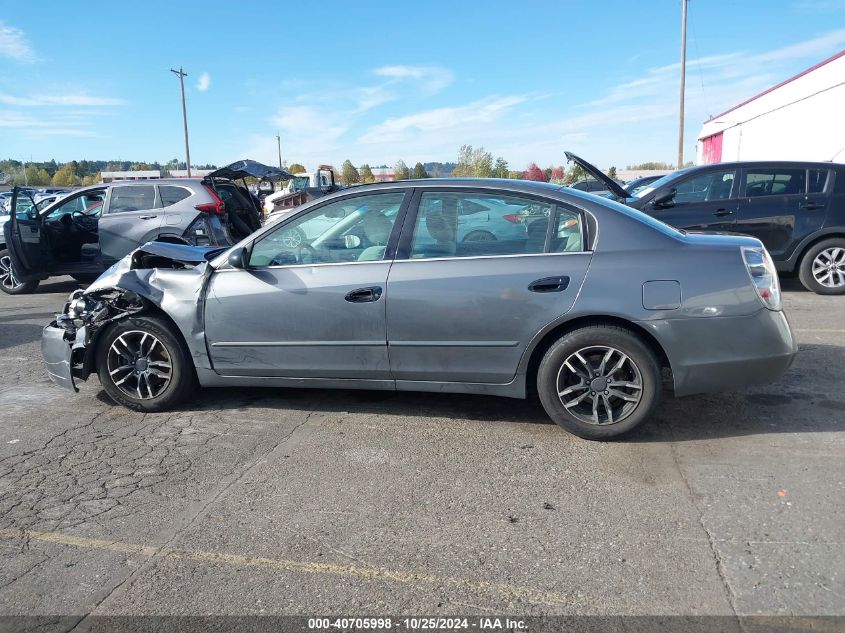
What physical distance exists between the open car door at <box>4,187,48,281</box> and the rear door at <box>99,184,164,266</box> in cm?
82

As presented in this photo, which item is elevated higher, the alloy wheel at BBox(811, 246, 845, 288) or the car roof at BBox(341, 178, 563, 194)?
the car roof at BBox(341, 178, 563, 194)

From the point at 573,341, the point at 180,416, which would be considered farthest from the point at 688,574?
the point at 180,416

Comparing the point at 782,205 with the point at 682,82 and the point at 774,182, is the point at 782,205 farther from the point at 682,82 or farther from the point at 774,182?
the point at 682,82

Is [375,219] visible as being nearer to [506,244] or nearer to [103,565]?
[506,244]

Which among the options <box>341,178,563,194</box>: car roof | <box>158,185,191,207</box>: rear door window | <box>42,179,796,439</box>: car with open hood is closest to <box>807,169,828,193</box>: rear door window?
<box>42,179,796,439</box>: car with open hood

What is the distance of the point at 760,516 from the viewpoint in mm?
3016

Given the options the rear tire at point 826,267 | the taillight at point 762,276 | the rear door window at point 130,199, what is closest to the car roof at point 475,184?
the taillight at point 762,276

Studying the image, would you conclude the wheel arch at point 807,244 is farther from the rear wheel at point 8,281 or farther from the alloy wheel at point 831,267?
the rear wheel at point 8,281

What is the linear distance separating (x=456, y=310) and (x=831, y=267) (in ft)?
22.1

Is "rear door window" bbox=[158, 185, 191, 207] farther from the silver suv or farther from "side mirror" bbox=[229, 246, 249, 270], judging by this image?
"side mirror" bbox=[229, 246, 249, 270]

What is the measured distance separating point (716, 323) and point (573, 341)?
2.70 feet

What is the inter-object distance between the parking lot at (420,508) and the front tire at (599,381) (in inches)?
6.2

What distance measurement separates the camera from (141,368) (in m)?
4.55

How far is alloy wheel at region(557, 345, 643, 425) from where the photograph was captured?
12.5 ft
